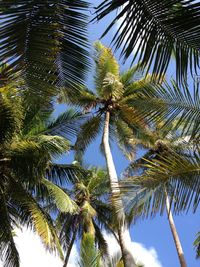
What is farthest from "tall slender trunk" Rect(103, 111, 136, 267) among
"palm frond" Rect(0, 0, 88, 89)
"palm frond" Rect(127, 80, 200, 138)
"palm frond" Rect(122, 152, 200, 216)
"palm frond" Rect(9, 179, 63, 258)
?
"palm frond" Rect(0, 0, 88, 89)

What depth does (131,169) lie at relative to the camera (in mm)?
26047

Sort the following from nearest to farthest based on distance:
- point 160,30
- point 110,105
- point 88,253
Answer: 1. point 160,30
2. point 88,253
3. point 110,105

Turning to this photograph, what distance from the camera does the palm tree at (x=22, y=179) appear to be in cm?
1541

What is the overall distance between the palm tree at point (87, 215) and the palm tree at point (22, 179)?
293 inches

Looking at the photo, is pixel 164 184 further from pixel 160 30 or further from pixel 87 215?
pixel 87 215

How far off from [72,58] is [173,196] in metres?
2.94

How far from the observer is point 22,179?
1634 cm

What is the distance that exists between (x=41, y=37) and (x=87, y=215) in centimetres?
2221

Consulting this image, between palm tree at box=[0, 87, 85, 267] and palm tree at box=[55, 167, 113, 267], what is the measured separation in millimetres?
7436

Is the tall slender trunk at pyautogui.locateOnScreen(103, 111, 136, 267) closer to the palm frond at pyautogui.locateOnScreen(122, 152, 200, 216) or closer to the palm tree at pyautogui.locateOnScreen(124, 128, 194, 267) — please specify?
the palm frond at pyautogui.locateOnScreen(122, 152, 200, 216)

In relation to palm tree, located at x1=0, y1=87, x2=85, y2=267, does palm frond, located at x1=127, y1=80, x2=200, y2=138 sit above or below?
above

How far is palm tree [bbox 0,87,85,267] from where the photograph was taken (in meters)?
15.4

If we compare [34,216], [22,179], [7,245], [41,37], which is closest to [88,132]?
[22,179]

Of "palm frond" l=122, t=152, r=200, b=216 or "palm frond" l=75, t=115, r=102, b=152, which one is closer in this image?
"palm frond" l=122, t=152, r=200, b=216
